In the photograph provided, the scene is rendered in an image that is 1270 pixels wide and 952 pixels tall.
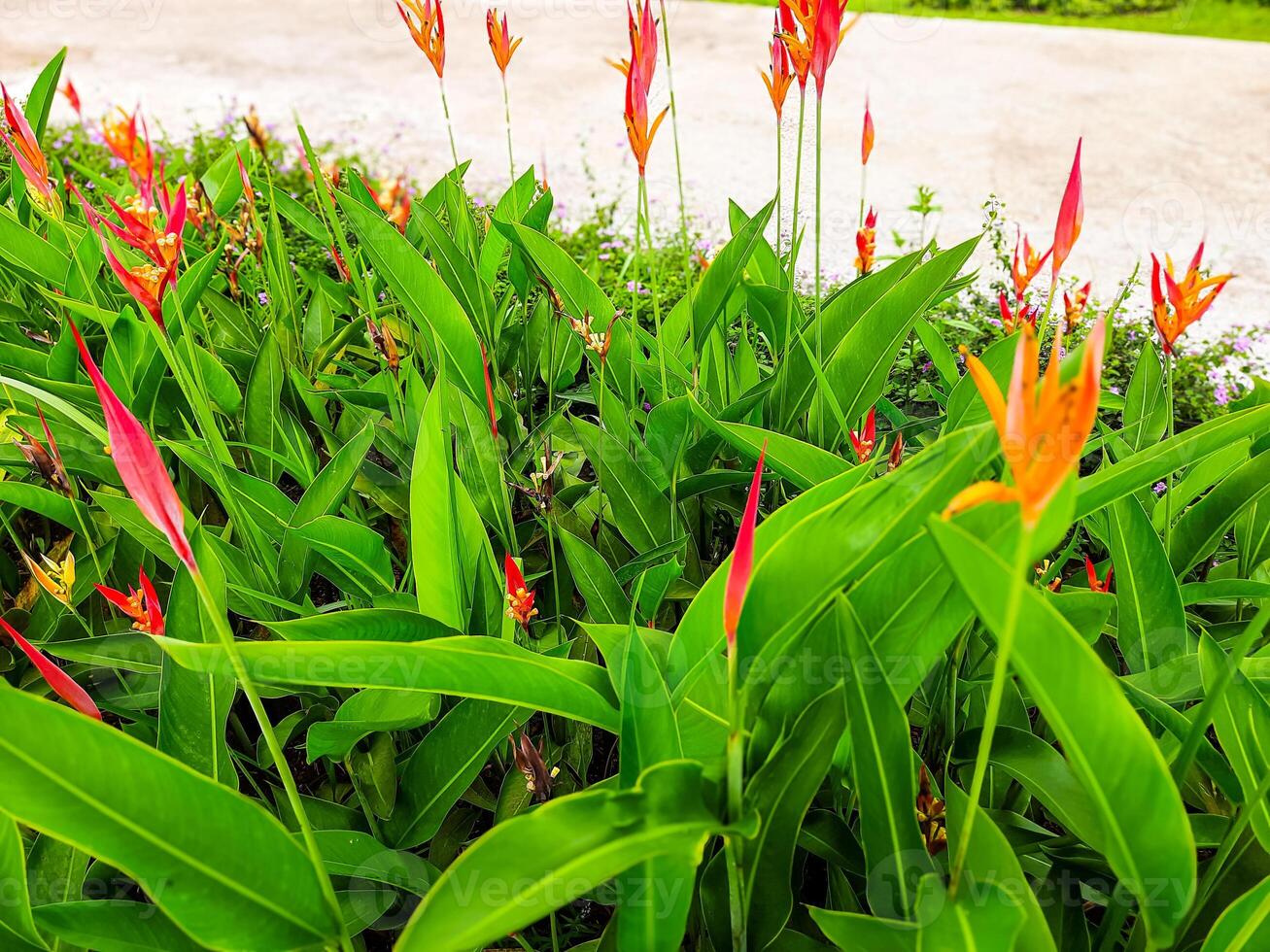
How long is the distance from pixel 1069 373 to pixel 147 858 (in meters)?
0.61

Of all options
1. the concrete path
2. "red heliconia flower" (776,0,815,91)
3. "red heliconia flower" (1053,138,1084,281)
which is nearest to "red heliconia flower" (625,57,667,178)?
A: "red heliconia flower" (776,0,815,91)

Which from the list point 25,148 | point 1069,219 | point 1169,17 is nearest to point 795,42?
point 1069,219

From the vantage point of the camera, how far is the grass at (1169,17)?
6098 millimetres

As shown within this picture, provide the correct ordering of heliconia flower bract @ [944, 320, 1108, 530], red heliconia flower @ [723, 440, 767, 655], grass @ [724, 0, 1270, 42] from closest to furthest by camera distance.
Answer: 1. heliconia flower bract @ [944, 320, 1108, 530]
2. red heliconia flower @ [723, 440, 767, 655]
3. grass @ [724, 0, 1270, 42]

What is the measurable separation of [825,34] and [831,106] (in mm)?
4206

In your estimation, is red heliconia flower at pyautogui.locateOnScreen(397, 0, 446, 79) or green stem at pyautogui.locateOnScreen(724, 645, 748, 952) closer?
green stem at pyautogui.locateOnScreen(724, 645, 748, 952)

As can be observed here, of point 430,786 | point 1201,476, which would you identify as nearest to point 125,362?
point 430,786

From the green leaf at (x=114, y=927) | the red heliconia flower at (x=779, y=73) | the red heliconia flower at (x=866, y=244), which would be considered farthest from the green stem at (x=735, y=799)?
the red heliconia flower at (x=866, y=244)

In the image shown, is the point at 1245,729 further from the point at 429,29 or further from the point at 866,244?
the point at 429,29

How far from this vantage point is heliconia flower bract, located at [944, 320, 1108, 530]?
41 cm

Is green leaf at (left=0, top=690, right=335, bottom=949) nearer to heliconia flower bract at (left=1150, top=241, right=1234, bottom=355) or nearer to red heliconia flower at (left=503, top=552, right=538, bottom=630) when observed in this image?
red heliconia flower at (left=503, top=552, right=538, bottom=630)

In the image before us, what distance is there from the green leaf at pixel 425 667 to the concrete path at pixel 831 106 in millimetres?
2521

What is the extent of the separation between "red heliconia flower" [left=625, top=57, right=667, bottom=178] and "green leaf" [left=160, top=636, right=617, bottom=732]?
0.49 m

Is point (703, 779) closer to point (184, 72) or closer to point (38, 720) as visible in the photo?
point (38, 720)
